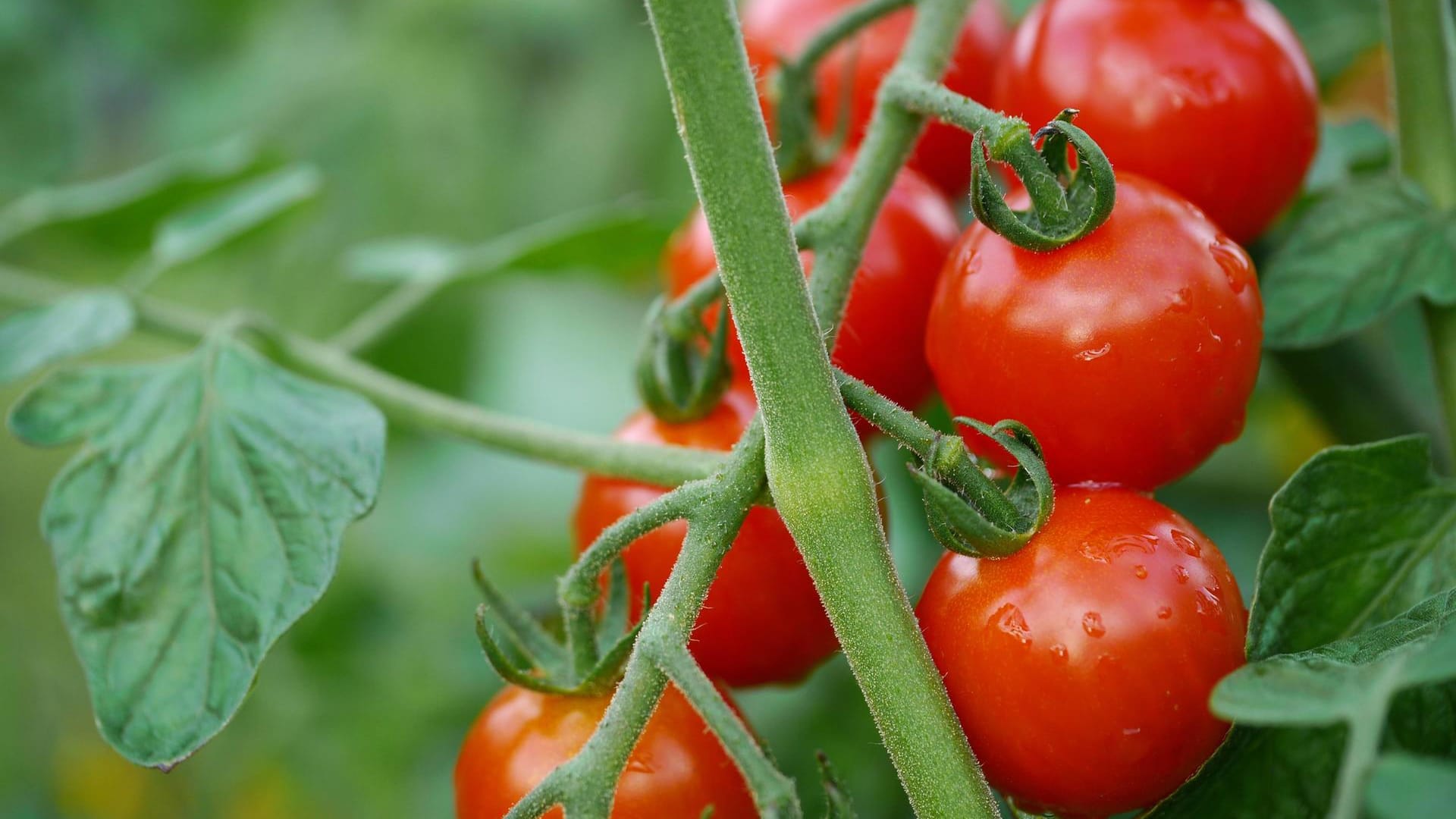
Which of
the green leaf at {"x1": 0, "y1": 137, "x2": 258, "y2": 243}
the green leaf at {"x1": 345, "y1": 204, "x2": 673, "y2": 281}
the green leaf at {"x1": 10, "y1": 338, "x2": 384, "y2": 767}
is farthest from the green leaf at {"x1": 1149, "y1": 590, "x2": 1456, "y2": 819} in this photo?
the green leaf at {"x1": 0, "y1": 137, "x2": 258, "y2": 243}

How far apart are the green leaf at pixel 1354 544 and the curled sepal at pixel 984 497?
0.33 feet

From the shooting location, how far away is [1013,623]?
51 cm

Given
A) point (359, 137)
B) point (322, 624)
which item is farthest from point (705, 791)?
point (359, 137)

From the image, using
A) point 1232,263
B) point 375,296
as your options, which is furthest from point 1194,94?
point 375,296

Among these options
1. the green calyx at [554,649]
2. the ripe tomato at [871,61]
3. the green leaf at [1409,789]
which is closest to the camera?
the green leaf at [1409,789]

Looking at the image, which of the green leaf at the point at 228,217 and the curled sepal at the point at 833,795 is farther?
the green leaf at the point at 228,217

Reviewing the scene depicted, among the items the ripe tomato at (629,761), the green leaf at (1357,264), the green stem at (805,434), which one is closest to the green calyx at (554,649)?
the ripe tomato at (629,761)

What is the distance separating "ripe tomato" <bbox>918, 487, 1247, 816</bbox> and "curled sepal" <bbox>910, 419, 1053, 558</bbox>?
0.04ft

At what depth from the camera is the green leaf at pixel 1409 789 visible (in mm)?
345

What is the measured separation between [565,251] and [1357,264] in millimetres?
565

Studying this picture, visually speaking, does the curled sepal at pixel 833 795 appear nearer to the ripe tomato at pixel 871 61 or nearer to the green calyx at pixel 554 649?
the green calyx at pixel 554 649

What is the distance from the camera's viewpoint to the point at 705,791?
0.57 m

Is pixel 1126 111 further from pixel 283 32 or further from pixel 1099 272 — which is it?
pixel 283 32

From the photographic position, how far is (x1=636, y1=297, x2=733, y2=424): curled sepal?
2.17 feet
